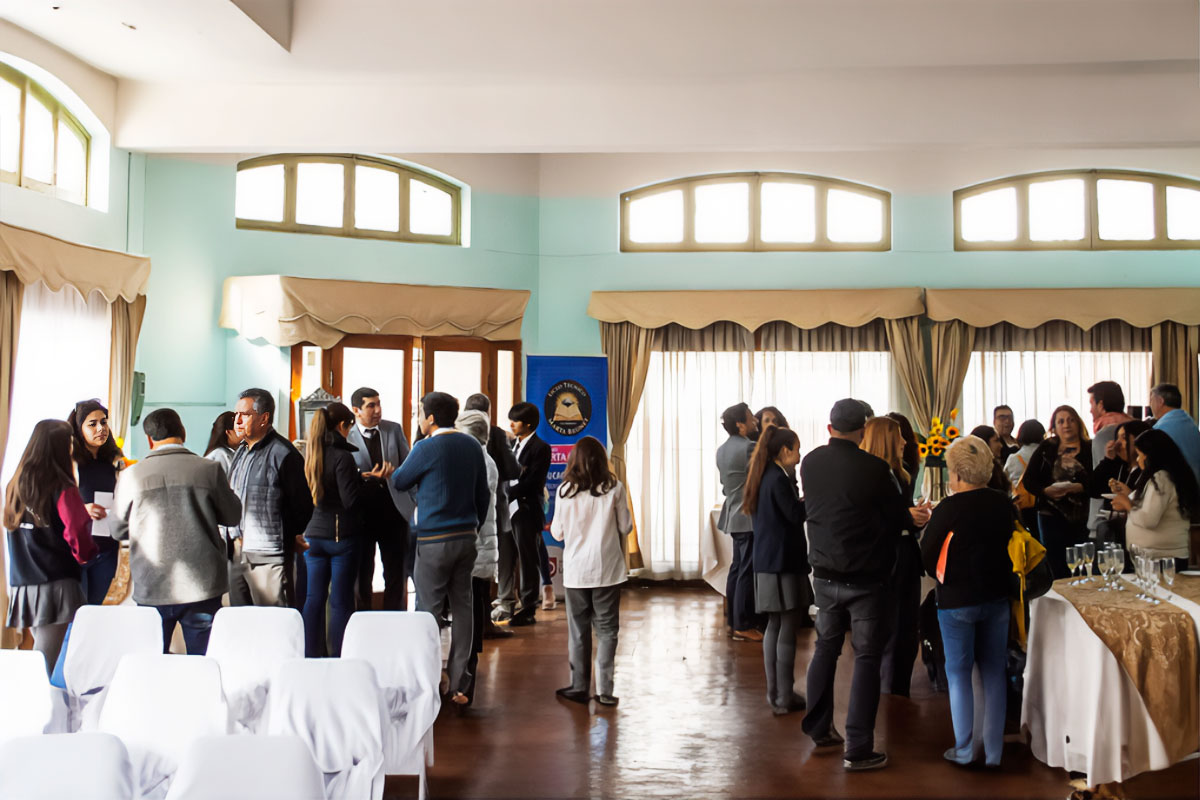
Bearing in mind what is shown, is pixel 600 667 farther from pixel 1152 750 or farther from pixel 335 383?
pixel 335 383

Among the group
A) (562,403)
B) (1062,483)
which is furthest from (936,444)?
(562,403)

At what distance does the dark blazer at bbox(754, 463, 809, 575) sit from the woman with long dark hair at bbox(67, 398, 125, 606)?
3.17 metres

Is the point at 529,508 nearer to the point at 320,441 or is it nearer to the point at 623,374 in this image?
the point at 623,374

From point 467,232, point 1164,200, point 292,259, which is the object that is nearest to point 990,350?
point 1164,200

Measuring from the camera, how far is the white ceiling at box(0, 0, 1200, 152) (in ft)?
20.3

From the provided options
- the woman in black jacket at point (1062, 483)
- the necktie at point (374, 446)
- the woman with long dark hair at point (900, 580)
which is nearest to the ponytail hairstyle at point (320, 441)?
the necktie at point (374, 446)

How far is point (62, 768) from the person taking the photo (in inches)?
90.3

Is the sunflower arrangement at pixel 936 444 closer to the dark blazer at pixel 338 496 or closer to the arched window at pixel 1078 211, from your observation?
the arched window at pixel 1078 211

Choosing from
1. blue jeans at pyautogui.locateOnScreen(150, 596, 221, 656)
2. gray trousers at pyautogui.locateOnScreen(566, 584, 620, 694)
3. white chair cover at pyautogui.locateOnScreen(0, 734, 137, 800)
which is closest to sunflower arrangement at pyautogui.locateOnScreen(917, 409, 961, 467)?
gray trousers at pyautogui.locateOnScreen(566, 584, 620, 694)

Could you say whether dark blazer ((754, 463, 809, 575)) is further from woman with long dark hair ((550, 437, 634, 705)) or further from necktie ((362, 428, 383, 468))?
necktie ((362, 428, 383, 468))

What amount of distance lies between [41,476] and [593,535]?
2580mm

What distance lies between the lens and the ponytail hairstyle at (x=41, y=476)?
4395 millimetres

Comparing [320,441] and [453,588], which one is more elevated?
[320,441]

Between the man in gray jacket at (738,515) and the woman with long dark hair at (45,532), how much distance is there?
3.75 meters
